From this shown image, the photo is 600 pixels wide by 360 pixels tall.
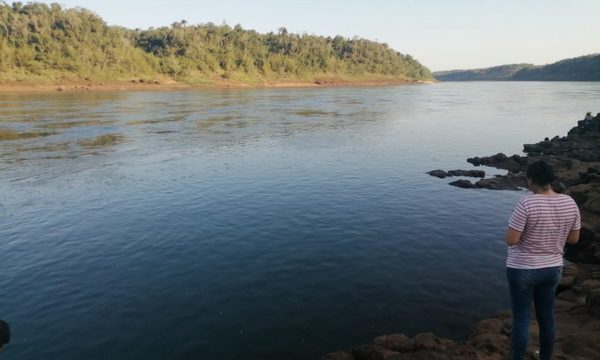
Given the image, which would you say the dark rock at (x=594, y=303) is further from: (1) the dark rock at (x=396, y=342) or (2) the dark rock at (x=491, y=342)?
(1) the dark rock at (x=396, y=342)

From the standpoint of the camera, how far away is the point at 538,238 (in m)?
7.97

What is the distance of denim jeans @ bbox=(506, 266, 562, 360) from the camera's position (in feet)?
26.7

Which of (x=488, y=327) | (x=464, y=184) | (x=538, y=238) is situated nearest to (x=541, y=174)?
(x=538, y=238)

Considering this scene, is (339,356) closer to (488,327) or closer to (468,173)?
(488,327)

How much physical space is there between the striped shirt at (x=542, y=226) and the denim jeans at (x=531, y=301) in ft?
0.61

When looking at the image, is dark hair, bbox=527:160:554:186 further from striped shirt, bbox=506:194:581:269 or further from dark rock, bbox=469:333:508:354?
dark rock, bbox=469:333:508:354

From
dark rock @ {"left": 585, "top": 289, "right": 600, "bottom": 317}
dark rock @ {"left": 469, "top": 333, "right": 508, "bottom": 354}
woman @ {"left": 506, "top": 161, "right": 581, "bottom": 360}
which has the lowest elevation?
dark rock @ {"left": 469, "top": 333, "right": 508, "bottom": 354}

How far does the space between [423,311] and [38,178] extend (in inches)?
1172

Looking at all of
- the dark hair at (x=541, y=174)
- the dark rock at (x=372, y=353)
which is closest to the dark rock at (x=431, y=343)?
the dark rock at (x=372, y=353)

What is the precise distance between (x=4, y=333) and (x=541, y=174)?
1476 cm

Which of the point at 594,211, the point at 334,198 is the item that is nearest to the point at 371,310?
the point at 334,198

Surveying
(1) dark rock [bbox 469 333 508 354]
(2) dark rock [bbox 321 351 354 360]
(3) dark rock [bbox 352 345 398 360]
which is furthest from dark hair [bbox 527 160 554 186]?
(2) dark rock [bbox 321 351 354 360]

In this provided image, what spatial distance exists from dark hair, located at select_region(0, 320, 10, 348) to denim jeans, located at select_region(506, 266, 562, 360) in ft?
44.4

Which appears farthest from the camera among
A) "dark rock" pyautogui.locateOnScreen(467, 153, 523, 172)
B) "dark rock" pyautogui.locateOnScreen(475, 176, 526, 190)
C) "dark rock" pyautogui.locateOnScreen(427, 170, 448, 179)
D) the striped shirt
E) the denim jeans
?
"dark rock" pyautogui.locateOnScreen(467, 153, 523, 172)
